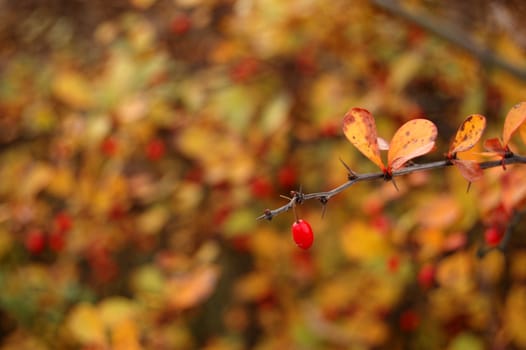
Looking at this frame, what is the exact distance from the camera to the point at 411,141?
0.61m

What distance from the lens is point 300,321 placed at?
1.82 m

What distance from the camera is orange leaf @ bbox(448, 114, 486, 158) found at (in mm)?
589

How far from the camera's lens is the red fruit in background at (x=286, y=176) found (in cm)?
184

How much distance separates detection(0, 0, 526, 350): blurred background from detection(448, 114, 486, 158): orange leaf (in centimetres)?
62

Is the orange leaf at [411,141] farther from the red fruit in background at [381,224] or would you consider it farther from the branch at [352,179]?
the red fruit in background at [381,224]

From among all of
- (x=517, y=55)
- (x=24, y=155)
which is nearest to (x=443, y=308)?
(x=517, y=55)

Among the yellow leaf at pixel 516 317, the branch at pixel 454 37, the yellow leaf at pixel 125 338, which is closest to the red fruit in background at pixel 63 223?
the yellow leaf at pixel 125 338

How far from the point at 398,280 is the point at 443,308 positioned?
0.95ft

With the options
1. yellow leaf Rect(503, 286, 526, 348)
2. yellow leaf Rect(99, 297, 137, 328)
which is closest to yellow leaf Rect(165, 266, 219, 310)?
yellow leaf Rect(99, 297, 137, 328)

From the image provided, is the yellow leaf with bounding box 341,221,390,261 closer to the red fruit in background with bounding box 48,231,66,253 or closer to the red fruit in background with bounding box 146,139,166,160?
the red fruit in background with bounding box 146,139,166,160

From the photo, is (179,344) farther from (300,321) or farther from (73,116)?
(73,116)

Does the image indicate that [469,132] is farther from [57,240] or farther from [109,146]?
[57,240]

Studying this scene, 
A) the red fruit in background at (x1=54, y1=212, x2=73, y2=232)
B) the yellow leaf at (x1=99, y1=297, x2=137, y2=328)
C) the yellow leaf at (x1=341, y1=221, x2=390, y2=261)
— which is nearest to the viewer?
the yellow leaf at (x1=341, y1=221, x2=390, y2=261)

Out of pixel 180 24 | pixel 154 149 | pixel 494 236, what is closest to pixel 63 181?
pixel 154 149
